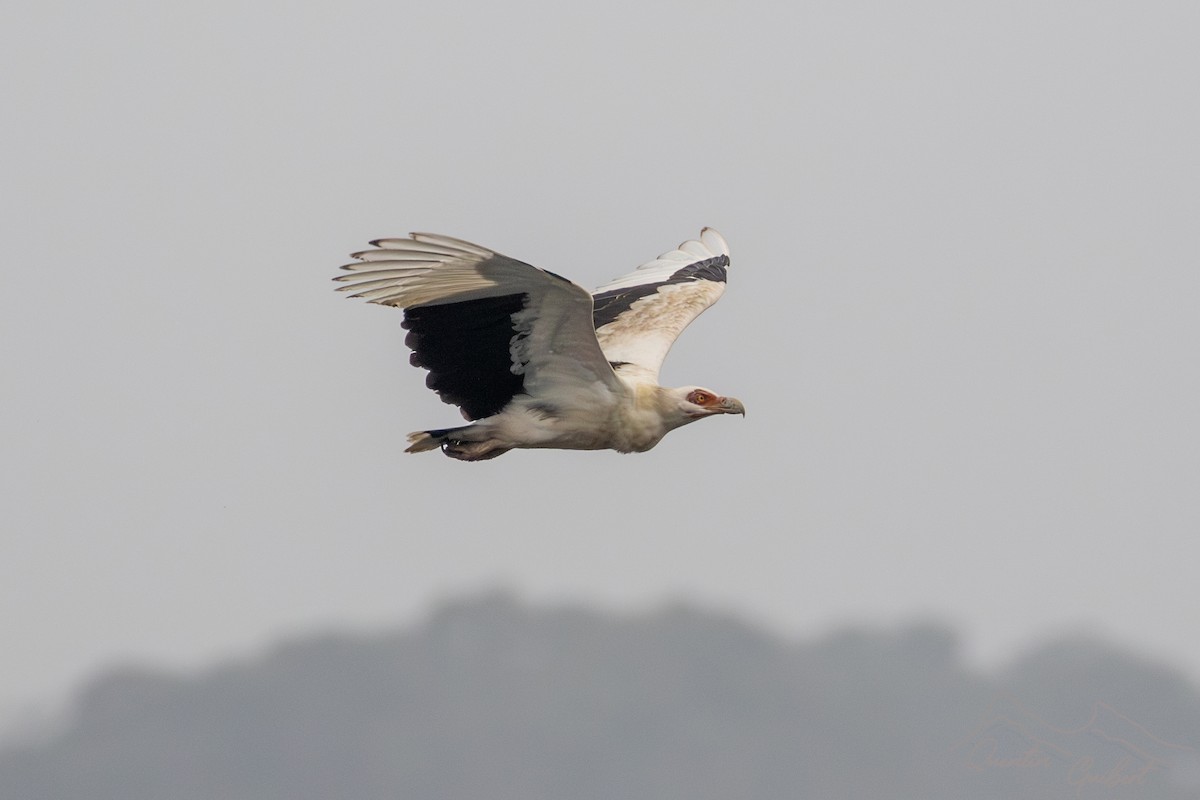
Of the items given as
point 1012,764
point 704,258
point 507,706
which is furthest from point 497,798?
point 704,258

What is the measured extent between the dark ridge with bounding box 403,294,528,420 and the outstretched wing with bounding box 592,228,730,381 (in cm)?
159

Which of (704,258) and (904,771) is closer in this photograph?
(704,258)

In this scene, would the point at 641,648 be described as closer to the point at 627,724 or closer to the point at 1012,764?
the point at 627,724

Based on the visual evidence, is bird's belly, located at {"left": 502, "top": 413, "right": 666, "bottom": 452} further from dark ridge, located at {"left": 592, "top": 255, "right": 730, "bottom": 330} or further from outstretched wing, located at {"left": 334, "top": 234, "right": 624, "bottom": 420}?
dark ridge, located at {"left": 592, "top": 255, "right": 730, "bottom": 330}

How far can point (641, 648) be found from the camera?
5344 inches

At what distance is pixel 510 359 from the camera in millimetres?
14875

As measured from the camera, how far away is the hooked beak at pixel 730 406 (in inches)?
616

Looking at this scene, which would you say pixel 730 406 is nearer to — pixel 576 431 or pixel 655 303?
pixel 576 431

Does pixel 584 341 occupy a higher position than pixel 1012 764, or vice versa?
pixel 584 341

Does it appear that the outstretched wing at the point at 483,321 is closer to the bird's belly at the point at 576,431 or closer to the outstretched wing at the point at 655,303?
the bird's belly at the point at 576,431

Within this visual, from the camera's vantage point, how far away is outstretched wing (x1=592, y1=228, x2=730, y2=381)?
17.1 metres

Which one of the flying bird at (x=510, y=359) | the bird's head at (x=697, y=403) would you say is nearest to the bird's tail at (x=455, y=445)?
the flying bird at (x=510, y=359)

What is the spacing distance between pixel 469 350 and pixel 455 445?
2.91 ft

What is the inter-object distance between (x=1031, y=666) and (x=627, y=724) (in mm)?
25619
